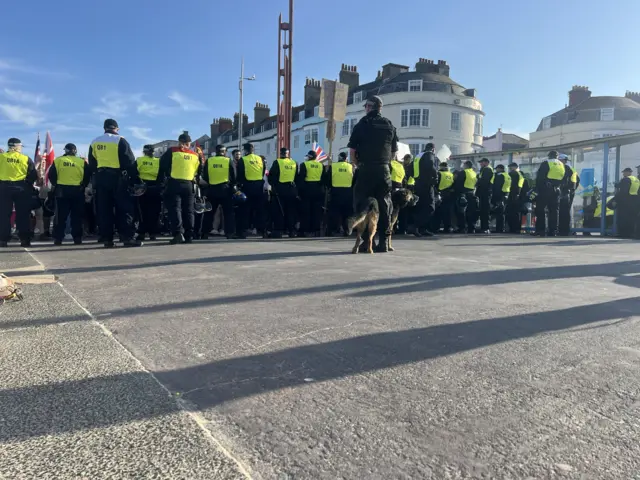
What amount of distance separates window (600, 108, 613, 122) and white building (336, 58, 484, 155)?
1561 centimetres

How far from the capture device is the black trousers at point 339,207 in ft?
39.3

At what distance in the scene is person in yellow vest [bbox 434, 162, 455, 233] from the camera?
13.4m

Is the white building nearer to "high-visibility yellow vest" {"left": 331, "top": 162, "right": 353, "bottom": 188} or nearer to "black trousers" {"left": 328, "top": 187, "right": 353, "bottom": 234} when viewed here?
"black trousers" {"left": 328, "top": 187, "right": 353, "bottom": 234}

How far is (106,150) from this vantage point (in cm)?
844

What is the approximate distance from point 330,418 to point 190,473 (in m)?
0.59

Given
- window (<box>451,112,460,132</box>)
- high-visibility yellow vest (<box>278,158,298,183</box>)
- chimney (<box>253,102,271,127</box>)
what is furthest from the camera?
chimney (<box>253,102,271,127</box>)

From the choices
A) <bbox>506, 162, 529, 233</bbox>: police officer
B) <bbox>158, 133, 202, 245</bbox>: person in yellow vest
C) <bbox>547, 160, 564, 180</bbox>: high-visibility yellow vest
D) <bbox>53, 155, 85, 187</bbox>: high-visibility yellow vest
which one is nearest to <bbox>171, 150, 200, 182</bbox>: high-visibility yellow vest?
<bbox>158, 133, 202, 245</bbox>: person in yellow vest

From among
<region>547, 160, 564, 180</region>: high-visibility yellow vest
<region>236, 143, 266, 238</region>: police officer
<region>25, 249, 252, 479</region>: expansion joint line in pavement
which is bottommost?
<region>25, 249, 252, 479</region>: expansion joint line in pavement

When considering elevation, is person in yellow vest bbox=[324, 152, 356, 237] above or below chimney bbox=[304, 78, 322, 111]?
below

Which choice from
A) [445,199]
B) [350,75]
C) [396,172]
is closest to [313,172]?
[396,172]

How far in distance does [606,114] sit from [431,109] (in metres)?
22.5

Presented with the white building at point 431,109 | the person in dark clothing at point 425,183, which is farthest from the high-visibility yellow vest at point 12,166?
the white building at point 431,109

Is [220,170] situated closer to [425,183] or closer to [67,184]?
[67,184]

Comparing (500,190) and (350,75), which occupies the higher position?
(350,75)
